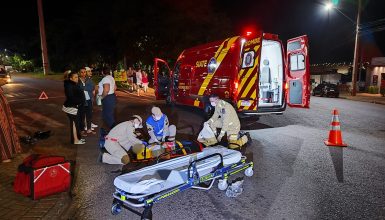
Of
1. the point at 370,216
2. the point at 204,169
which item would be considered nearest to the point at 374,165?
the point at 370,216

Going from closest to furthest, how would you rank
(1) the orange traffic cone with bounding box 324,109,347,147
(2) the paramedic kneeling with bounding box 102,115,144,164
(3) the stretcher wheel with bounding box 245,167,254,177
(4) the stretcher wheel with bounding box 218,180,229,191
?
(4) the stretcher wheel with bounding box 218,180,229,191 < (3) the stretcher wheel with bounding box 245,167,254,177 < (2) the paramedic kneeling with bounding box 102,115,144,164 < (1) the orange traffic cone with bounding box 324,109,347,147

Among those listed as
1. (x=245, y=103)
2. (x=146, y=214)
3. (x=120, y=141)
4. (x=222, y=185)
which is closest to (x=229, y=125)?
(x=222, y=185)

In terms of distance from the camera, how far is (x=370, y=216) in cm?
380

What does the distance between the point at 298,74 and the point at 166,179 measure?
21.9 feet

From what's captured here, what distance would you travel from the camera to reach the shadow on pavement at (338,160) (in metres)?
5.21

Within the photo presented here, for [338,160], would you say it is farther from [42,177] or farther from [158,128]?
[42,177]

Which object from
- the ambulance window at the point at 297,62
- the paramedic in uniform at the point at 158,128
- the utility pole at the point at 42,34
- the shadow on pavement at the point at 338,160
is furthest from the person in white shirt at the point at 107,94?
the utility pole at the point at 42,34

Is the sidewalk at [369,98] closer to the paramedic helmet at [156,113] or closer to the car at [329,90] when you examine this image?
the car at [329,90]

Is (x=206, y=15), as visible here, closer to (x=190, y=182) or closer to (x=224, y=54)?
(x=224, y=54)

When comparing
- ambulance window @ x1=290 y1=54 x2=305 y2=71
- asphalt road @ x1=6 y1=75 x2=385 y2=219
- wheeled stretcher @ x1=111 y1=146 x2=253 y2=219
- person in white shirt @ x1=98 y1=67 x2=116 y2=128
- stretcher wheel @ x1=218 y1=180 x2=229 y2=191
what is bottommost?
asphalt road @ x1=6 y1=75 x2=385 y2=219

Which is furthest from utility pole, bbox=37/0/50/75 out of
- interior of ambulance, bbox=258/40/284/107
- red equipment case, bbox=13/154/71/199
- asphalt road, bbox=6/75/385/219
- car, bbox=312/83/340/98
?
red equipment case, bbox=13/154/71/199

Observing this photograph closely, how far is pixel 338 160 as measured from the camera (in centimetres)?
604

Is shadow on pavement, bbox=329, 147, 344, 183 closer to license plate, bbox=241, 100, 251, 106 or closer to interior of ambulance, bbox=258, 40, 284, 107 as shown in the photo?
license plate, bbox=241, 100, 251, 106

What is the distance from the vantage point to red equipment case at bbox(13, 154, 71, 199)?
4.15 metres
